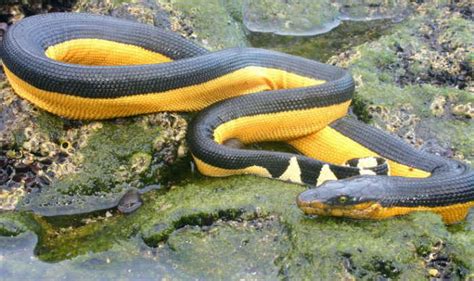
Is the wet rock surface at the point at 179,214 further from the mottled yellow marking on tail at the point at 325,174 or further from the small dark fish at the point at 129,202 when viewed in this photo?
the mottled yellow marking on tail at the point at 325,174

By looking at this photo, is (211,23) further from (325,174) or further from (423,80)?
(325,174)

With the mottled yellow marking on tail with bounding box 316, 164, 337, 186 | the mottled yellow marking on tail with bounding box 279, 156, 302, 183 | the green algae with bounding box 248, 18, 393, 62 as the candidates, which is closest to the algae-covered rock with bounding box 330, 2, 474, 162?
the green algae with bounding box 248, 18, 393, 62

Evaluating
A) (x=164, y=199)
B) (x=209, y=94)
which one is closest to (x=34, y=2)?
(x=209, y=94)

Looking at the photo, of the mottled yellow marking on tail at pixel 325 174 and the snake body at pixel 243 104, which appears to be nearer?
the snake body at pixel 243 104

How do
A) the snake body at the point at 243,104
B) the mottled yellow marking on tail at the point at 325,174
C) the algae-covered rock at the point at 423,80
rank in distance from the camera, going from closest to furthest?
the snake body at the point at 243,104 → the mottled yellow marking on tail at the point at 325,174 → the algae-covered rock at the point at 423,80

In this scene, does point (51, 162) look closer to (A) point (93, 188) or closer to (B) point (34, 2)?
(A) point (93, 188)

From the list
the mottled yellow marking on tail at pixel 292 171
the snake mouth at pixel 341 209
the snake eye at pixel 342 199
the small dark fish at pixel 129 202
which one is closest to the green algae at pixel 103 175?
the small dark fish at pixel 129 202
